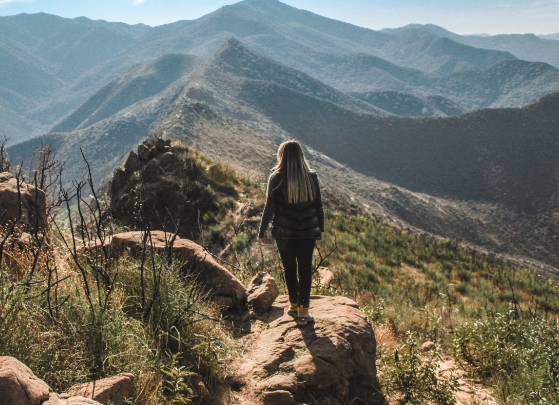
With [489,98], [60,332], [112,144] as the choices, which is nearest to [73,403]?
[60,332]

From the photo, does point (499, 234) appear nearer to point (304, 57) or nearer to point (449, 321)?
point (449, 321)

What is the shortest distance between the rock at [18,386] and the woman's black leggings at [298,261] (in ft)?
7.19

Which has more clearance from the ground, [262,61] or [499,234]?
[262,61]

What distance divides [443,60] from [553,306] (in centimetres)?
21079

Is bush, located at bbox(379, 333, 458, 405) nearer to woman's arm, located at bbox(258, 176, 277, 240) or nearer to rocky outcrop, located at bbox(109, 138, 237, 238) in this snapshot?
woman's arm, located at bbox(258, 176, 277, 240)

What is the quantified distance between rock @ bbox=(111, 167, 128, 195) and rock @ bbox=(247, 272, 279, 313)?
716 centimetres

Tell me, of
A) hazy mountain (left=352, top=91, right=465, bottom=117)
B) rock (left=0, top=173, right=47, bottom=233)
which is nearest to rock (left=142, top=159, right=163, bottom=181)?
rock (left=0, top=173, right=47, bottom=233)

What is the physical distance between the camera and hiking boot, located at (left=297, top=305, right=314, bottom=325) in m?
3.57

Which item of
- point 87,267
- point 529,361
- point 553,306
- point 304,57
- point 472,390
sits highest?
point 304,57

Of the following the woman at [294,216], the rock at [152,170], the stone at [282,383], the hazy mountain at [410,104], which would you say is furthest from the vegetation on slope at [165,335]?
the hazy mountain at [410,104]

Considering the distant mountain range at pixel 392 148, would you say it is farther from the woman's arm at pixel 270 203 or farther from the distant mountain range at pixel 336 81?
the distant mountain range at pixel 336 81

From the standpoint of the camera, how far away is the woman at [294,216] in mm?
3768

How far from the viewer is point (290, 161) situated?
149 inches

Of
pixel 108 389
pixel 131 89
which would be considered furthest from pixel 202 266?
pixel 131 89
